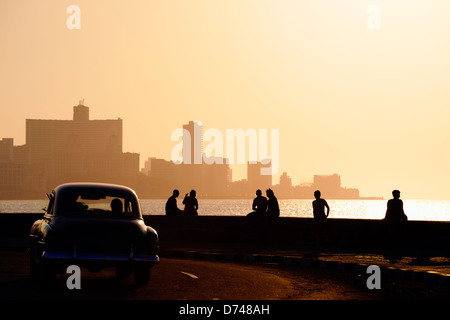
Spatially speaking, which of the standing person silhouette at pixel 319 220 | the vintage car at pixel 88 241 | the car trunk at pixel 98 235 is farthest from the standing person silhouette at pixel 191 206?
the car trunk at pixel 98 235

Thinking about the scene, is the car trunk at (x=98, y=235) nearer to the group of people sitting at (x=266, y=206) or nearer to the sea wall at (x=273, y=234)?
the sea wall at (x=273, y=234)

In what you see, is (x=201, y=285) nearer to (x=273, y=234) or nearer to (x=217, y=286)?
(x=217, y=286)

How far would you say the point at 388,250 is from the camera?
2747cm

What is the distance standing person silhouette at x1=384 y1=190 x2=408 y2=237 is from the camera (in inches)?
1085

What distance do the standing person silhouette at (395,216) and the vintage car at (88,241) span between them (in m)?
12.1

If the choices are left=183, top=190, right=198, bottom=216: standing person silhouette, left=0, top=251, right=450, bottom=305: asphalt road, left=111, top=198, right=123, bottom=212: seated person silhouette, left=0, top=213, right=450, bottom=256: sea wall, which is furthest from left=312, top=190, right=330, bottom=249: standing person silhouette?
left=111, top=198, right=123, bottom=212: seated person silhouette

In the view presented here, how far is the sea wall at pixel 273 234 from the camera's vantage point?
28375mm

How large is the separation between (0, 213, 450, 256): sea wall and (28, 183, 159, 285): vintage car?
1064 centimetres

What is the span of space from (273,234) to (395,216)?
501cm

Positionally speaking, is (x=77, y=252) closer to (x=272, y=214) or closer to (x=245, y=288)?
(x=245, y=288)
